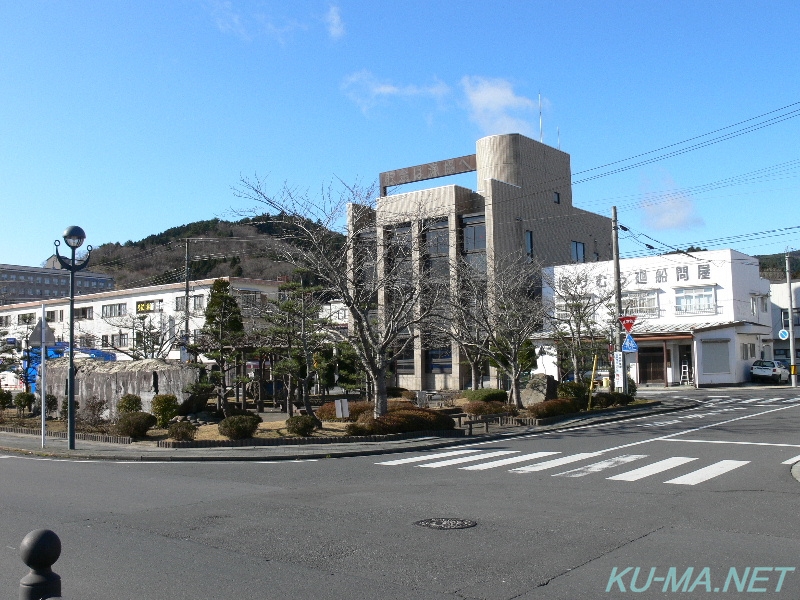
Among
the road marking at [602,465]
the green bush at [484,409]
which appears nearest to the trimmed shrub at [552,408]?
the green bush at [484,409]

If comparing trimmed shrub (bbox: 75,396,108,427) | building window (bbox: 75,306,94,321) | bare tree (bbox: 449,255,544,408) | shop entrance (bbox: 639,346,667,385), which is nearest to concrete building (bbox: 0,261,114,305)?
building window (bbox: 75,306,94,321)

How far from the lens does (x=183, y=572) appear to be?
6.74 metres

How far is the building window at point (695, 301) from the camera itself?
1903 inches

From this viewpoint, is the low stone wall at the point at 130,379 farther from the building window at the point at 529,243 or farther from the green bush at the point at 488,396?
the building window at the point at 529,243

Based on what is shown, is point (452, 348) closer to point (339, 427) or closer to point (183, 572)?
point (339, 427)

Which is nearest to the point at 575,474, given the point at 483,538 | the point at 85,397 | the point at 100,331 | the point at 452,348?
the point at 483,538

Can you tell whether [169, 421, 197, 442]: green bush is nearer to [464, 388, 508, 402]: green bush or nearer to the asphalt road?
the asphalt road

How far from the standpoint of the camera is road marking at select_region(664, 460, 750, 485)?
1214 cm

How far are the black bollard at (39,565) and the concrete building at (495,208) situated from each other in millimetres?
42809

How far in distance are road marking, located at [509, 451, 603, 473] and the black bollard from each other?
10.8m

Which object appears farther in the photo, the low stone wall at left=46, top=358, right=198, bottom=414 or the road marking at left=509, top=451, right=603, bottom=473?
the low stone wall at left=46, top=358, right=198, bottom=414

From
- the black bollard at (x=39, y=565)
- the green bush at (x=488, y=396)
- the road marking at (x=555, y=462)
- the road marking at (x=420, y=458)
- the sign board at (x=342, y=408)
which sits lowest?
the road marking at (x=420, y=458)

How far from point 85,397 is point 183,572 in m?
22.0

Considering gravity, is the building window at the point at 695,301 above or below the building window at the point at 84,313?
below
